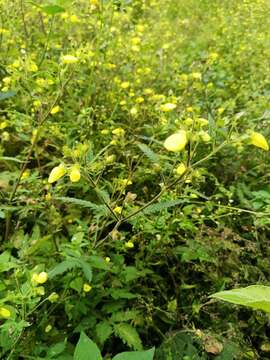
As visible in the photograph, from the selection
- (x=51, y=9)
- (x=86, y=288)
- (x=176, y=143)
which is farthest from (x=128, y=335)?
(x=51, y=9)

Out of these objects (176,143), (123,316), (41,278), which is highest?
(176,143)

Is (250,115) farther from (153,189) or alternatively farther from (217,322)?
(217,322)

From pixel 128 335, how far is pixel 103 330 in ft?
0.26

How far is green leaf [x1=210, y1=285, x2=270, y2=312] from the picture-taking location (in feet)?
1.92

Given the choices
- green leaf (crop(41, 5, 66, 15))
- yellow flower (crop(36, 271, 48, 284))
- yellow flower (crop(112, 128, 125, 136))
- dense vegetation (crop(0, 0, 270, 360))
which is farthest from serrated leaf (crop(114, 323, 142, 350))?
green leaf (crop(41, 5, 66, 15))

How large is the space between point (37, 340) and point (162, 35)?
8.49 feet

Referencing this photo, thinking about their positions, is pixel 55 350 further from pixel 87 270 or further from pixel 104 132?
pixel 104 132

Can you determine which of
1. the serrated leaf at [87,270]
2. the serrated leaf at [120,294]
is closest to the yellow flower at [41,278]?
the serrated leaf at [87,270]

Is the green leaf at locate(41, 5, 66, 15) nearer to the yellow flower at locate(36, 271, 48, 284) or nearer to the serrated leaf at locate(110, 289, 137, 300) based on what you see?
the yellow flower at locate(36, 271, 48, 284)

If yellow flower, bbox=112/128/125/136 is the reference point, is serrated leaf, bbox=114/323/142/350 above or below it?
below

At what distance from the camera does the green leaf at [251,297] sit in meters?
0.58

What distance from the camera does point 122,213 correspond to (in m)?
1.34

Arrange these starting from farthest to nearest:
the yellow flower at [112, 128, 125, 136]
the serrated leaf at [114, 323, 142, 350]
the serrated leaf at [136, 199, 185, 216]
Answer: the yellow flower at [112, 128, 125, 136] < the serrated leaf at [114, 323, 142, 350] < the serrated leaf at [136, 199, 185, 216]

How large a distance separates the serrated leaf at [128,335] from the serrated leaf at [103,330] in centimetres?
2
